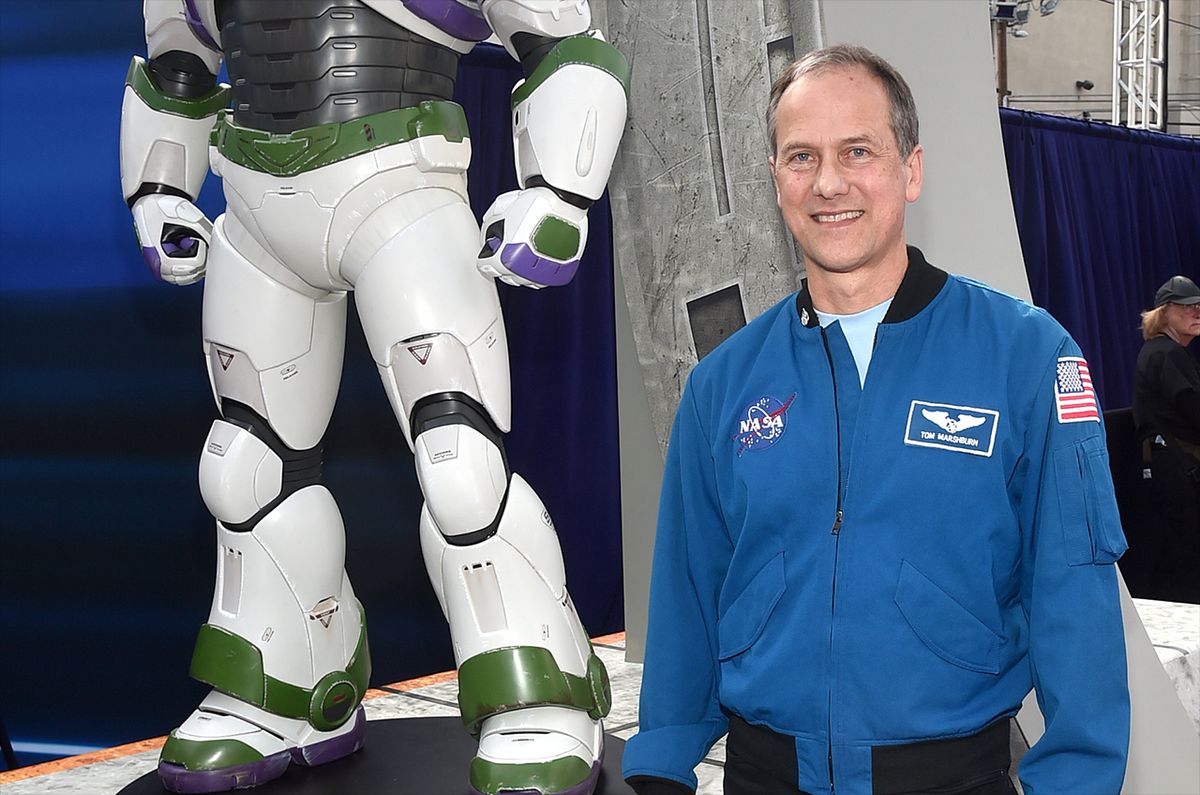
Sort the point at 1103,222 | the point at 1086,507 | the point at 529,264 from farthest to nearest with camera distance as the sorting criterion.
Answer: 1. the point at 1103,222
2. the point at 529,264
3. the point at 1086,507

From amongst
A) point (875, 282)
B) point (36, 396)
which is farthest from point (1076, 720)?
point (36, 396)

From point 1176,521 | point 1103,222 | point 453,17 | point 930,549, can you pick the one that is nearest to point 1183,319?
point 1176,521

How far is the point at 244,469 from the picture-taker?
2.24 metres

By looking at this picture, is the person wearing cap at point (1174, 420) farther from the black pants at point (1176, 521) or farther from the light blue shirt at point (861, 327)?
the light blue shirt at point (861, 327)

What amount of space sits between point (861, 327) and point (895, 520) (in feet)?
0.68

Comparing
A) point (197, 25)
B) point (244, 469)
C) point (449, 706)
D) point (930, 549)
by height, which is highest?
point (197, 25)

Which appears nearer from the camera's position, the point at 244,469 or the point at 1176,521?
the point at 244,469

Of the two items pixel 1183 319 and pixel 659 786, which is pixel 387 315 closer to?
pixel 659 786

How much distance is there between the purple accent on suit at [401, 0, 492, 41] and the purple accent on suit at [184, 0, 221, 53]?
1.53ft

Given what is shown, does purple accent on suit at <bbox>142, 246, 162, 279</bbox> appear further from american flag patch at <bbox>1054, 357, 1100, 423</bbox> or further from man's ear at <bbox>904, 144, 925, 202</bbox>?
american flag patch at <bbox>1054, 357, 1100, 423</bbox>

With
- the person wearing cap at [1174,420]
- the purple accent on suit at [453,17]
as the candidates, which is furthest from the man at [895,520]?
the person wearing cap at [1174,420]

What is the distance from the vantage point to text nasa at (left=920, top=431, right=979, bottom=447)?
1117mm

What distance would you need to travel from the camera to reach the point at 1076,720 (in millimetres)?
1062

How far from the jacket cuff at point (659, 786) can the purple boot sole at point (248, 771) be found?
48.7 inches
